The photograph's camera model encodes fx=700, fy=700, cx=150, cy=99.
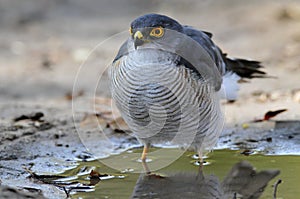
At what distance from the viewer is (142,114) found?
Result: 5.67m

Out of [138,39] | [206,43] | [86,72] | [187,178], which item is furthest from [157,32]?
[86,72]

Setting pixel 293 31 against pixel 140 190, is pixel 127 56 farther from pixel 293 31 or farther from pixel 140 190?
pixel 293 31

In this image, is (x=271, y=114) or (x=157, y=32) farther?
(x=271, y=114)

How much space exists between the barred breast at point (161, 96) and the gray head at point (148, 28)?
100 millimetres

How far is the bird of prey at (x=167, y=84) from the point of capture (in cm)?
551

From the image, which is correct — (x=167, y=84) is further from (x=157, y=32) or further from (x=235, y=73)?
(x=235, y=73)

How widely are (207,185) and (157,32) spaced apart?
50.7 inches

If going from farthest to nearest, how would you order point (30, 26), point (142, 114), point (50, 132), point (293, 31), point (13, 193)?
point (30, 26) < point (293, 31) < point (50, 132) < point (142, 114) < point (13, 193)

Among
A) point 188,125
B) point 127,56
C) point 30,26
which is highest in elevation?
point 30,26

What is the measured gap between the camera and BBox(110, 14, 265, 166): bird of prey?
551 centimetres

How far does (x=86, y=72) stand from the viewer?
10188 mm

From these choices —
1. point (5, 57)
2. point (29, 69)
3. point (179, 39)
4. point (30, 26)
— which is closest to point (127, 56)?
point (179, 39)

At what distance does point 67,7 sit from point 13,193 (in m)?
9.86

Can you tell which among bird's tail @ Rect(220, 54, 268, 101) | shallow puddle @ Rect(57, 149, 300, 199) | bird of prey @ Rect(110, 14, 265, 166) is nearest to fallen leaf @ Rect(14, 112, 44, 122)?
shallow puddle @ Rect(57, 149, 300, 199)
